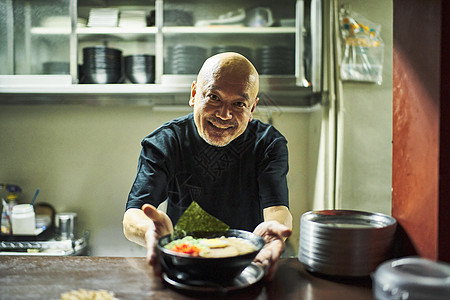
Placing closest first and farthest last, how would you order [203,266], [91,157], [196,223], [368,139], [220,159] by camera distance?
[203,266], [196,223], [220,159], [368,139], [91,157]

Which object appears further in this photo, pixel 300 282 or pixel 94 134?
pixel 94 134

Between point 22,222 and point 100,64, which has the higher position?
point 100,64

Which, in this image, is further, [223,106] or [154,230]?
[223,106]

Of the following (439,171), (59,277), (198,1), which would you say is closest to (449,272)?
(439,171)

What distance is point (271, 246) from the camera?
1.20 m

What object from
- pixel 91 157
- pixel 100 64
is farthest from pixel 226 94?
pixel 91 157

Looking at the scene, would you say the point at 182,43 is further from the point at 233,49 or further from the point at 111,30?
the point at 111,30

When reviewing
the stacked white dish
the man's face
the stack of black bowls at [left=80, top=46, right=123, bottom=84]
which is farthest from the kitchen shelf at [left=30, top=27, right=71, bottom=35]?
the man's face

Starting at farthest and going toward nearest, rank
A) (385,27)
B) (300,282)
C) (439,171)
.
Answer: (385,27), (300,282), (439,171)

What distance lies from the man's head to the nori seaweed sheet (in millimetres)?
618

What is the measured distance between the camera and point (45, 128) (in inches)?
126

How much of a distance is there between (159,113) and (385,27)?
181 cm

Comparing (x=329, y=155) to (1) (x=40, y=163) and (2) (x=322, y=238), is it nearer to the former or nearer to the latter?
(2) (x=322, y=238)

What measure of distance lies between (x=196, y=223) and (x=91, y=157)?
2.20 m
